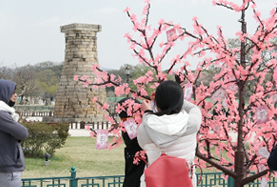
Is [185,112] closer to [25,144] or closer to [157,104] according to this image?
[157,104]

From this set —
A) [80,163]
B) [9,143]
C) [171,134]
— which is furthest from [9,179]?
[80,163]

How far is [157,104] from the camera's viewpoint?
263cm

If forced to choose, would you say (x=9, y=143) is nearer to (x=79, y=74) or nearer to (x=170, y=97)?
(x=170, y=97)

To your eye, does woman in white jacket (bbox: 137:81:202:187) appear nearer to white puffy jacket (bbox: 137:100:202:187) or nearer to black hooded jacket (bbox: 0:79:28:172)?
white puffy jacket (bbox: 137:100:202:187)

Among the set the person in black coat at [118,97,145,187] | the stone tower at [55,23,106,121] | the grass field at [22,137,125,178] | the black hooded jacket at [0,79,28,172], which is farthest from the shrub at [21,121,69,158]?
the stone tower at [55,23,106,121]

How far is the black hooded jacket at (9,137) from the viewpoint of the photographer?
361cm

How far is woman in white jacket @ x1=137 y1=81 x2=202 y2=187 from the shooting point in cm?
254

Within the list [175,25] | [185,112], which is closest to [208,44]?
[175,25]

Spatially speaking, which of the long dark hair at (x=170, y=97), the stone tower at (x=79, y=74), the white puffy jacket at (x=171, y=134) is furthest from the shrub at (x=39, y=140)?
the stone tower at (x=79, y=74)

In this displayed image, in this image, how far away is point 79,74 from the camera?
26250 millimetres

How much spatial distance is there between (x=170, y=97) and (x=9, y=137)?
1.88 metres

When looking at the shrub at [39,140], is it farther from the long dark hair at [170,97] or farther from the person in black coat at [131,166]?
the long dark hair at [170,97]

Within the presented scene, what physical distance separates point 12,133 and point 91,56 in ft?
76.3

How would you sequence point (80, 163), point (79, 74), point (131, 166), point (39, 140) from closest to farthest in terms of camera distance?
1. point (131, 166)
2. point (80, 163)
3. point (39, 140)
4. point (79, 74)
